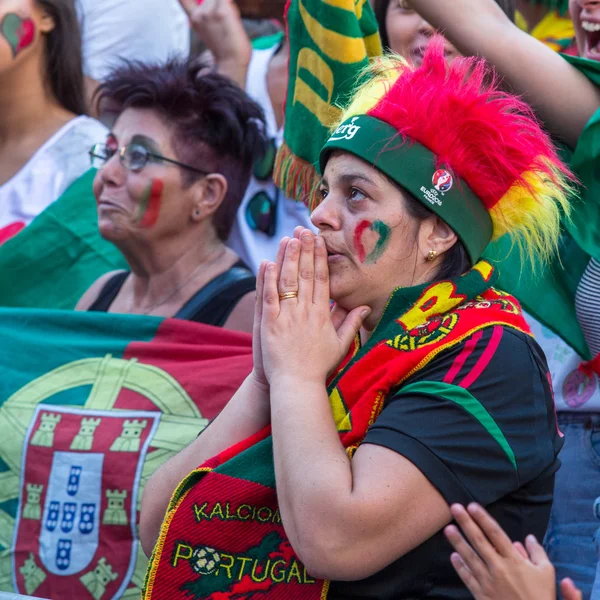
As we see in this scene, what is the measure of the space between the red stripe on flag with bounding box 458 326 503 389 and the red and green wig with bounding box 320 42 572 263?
280 millimetres

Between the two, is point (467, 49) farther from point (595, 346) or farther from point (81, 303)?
point (81, 303)

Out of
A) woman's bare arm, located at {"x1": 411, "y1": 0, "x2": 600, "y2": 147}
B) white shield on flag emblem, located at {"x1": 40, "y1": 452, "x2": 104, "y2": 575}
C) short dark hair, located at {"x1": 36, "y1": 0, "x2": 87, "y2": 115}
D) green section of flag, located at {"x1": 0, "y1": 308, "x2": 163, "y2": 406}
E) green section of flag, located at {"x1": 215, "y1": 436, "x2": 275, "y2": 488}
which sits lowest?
white shield on flag emblem, located at {"x1": 40, "y1": 452, "x2": 104, "y2": 575}

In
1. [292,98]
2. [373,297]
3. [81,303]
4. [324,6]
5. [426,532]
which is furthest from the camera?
[81,303]

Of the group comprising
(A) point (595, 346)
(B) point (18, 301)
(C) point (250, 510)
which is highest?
(A) point (595, 346)

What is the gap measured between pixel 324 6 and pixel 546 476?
1.51 meters

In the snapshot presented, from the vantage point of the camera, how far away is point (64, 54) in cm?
449

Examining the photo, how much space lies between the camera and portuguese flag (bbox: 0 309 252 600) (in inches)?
117

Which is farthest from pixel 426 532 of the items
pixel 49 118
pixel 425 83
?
pixel 49 118

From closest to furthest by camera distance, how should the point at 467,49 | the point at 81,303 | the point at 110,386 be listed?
the point at 467,49 → the point at 110,386 → the point at 81,303

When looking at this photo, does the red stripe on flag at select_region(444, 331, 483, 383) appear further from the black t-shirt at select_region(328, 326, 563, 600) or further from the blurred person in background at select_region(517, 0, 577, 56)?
the blurred person in background at select_region(517, 0, 577, 56)

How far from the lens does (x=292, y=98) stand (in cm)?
297

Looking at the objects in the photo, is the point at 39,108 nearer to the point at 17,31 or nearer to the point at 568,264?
the point at 17,31

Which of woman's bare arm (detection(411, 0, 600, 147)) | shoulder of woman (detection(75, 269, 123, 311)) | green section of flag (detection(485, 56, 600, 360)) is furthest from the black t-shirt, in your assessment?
shoulder of woman (detection(75, 269, 123, 311))

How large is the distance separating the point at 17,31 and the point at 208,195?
55.0 inches
